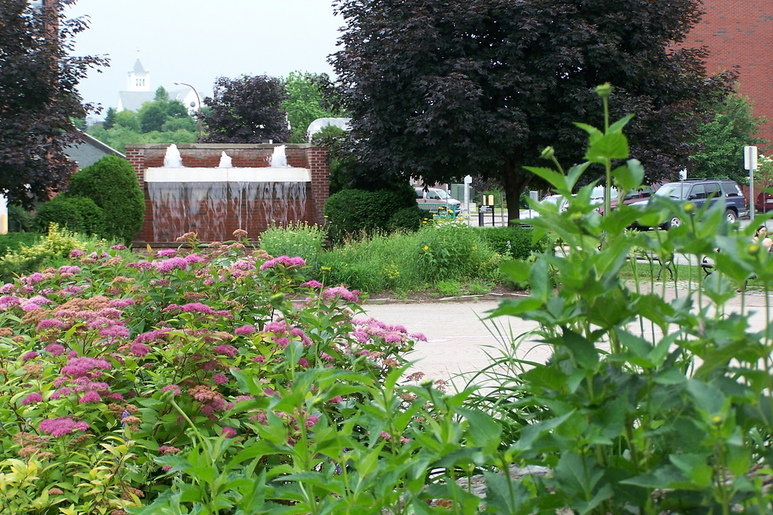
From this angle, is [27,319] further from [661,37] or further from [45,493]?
[661,37]

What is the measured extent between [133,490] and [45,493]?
0.91 feet

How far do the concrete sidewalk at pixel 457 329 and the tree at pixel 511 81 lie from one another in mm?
4364

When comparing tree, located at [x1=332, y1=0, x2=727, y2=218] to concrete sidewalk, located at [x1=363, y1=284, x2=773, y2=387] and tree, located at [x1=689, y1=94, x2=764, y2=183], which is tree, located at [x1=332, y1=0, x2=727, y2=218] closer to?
concrete sidewalk, located at [x1=363, y1=284, x2=773, y2=387]

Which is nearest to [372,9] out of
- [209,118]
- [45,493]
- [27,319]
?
[27,319]

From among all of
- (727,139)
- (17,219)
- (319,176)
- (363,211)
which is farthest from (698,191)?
(17,219)

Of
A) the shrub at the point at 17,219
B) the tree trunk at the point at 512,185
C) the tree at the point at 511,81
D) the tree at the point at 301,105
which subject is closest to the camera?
the tree at the point at 511,81

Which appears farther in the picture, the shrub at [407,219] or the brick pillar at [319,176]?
the brick pillar at [319,176]

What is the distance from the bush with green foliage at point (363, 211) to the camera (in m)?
18.5

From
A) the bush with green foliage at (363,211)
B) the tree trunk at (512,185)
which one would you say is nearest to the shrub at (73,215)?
the bush with green foliage at (363,211)

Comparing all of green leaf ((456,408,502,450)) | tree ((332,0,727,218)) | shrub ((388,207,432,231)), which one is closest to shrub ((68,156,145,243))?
tree ((332,0,727,218))

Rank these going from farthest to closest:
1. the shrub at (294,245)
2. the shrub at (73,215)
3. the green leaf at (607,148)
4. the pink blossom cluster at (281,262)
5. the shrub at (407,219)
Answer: the shrub at (407,219) → the shrub at (73,215) → the shrub at (294,245) → the pink blossom cluster at (281,262) → the green leaf at (607,148)

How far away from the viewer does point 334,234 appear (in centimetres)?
1888

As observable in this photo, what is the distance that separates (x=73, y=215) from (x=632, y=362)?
16.7 metres

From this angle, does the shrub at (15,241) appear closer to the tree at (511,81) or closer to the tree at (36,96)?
the tree at (36,96)
